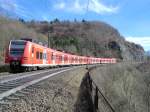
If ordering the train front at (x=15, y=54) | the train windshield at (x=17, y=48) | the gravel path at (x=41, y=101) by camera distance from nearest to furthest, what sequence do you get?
1. the gravel path at (x=41, y=101)
2. the train front at (x=15, y=54)
3. the train windshield at (x=17, y=48)

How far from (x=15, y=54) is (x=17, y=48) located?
62 centimetres

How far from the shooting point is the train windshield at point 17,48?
31.0 metres

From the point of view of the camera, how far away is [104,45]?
186 m

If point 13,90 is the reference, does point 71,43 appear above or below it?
above

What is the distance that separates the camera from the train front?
30.5 m

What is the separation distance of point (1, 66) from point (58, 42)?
11006 centimetres

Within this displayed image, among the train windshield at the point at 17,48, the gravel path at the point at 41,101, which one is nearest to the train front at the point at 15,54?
the train windshield at the point at 17,48

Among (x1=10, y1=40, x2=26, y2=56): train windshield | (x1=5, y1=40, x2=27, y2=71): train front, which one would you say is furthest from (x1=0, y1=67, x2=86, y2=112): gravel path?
(x1=10, y1=40, x2=26, y2=56): train windshield

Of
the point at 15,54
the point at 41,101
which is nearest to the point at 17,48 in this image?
the point at 15,54

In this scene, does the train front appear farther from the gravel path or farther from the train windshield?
the gravel path

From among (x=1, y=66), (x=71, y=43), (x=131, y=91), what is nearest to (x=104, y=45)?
(x=71, y=43)

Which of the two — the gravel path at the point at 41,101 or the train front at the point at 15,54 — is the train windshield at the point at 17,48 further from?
the gravel path at the point at 41,101

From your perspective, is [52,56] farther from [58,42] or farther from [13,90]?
[58,42]

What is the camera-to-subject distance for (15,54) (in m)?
31.1
